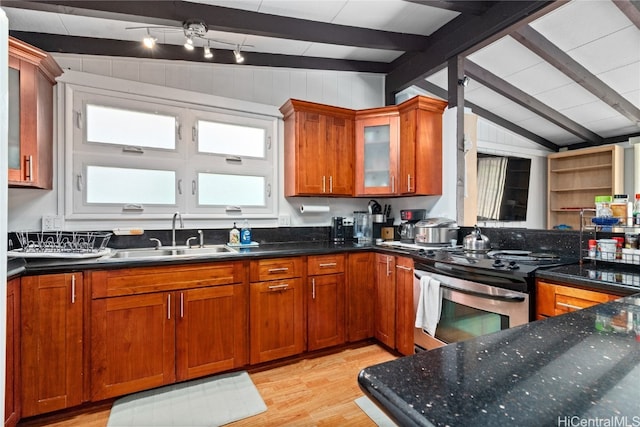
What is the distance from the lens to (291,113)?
3.02 meters

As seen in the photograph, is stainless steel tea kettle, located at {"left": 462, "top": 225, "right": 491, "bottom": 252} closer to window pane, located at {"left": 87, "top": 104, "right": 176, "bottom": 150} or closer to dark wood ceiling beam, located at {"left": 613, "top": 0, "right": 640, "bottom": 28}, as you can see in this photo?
dark wood ceiling beam, located at {"left": 613, "top": 0, "right": 640, "bottom": 28}

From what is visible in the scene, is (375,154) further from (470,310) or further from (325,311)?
(470,310)

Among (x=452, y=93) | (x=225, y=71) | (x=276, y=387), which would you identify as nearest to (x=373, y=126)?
(x=452, y=93)

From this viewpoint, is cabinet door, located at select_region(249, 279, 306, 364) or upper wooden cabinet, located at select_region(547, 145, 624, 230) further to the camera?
upper wooden cabinet, located at select_region(547, 145, 624, 230)

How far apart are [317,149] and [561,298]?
7.09ft

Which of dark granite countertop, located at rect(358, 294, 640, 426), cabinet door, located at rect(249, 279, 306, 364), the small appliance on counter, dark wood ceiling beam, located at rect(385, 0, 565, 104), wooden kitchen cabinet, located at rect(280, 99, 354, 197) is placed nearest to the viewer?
dark granite countertop, located at rect(358, 294, 640, 426)

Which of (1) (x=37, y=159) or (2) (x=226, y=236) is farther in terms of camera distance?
(2) (x=226, y=236)

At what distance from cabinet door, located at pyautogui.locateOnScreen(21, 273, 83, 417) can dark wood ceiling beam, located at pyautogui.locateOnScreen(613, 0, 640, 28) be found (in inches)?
159

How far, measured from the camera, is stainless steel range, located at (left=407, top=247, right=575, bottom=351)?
1.72 meters

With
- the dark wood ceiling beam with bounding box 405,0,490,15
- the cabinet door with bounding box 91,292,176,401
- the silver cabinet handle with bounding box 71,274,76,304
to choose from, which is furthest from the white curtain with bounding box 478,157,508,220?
the silver cabinet handle with bounding box 71,274,76,304

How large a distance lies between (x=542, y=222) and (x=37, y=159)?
653 cm

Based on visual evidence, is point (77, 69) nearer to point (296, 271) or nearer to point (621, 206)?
point (296, 271)

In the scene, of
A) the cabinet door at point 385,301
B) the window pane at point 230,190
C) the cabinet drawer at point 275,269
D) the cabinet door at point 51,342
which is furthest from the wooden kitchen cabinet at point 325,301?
the cabinet door at point 51,342

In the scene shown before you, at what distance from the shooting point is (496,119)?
186 inches
